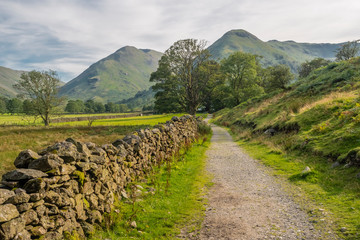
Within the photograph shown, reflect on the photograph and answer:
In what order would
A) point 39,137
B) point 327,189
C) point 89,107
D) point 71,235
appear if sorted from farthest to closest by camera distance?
point 89,107 → point 39,137 → point 327,189 → point 71,235

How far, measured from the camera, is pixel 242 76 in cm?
7175

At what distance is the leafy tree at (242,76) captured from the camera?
67812 mm

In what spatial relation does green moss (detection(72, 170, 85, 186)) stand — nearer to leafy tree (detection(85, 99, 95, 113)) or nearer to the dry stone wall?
the dry stone wall

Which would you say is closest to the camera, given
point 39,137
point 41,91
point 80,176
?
point 80,176

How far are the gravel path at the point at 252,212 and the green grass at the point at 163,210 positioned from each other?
483 millimetres

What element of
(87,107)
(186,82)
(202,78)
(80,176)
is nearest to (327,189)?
(80,176)

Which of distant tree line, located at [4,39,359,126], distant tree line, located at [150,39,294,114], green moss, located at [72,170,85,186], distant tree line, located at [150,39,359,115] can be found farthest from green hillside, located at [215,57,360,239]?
distant tree line, located at [150,39,294,114]

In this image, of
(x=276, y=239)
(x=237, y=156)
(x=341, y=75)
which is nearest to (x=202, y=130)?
(x=237, y=156)

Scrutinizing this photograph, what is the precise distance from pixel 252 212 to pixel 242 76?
70.0 metres

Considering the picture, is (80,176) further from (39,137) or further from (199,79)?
(199,79)

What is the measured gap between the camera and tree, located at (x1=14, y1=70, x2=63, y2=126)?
44.2 meters

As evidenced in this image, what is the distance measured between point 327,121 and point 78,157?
14.9 metres

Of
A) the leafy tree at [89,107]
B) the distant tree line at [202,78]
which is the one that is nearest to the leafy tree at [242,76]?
the distant tree line at [202,78]

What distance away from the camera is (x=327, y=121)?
1401 centimetres
